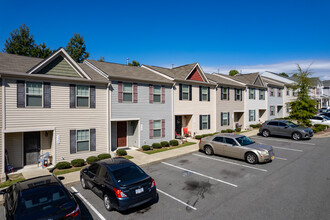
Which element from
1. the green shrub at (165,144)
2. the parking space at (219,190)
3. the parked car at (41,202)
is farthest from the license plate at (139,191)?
the green shrub at (165,144)

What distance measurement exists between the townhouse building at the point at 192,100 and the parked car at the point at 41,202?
14439 millimetres

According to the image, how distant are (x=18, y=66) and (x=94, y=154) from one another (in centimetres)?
763

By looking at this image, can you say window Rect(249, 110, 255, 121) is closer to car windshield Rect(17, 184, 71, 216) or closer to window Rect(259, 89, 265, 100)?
window Rect(259, 89, 265, 100)

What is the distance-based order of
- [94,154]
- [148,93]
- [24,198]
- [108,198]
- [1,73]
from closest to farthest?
[24,198] < [108,198] < [1,73] < [94,154] < [148,93]

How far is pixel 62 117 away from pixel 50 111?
0.82m

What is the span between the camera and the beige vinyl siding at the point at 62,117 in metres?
12.0

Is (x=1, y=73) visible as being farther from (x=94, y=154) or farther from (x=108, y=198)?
(x=108, y=198)

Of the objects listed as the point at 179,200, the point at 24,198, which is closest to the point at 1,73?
the point at 24,198

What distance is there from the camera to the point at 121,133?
17.9 m

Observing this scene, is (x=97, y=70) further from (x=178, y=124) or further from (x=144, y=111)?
(x=178, y=124)

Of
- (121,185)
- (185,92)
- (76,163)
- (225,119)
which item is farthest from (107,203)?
(225,119)

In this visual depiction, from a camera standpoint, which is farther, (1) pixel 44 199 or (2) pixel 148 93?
(2) pixel 148 93

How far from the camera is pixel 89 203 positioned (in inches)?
326

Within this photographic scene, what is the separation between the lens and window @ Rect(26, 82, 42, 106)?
12.5 metres
